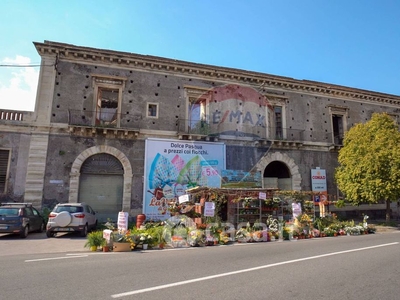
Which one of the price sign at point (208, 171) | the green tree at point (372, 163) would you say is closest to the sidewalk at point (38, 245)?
the price sign at point (208, 171)

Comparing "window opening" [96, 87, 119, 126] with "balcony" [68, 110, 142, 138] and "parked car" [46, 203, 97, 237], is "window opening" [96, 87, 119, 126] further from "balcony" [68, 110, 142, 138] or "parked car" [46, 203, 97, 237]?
"parked car" [46, 203, 97, 237]

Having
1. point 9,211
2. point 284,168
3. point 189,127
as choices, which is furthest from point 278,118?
point 9,211

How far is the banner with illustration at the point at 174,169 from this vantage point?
56.1 ft

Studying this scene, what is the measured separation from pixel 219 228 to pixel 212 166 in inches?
295

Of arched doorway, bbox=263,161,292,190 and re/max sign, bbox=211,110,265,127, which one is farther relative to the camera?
arched doorway, bbox=263,161,292,190

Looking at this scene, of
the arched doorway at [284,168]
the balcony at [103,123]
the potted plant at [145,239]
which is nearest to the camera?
the potted plant at [145,239]

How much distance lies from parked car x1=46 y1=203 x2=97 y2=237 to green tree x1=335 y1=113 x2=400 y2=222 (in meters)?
15.9

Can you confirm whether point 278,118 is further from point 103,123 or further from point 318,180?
point 103,123

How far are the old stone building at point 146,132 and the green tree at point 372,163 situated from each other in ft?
9.14

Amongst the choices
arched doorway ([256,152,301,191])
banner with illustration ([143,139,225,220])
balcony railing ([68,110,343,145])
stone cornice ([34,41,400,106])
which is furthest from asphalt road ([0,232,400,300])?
stone cornice ([34,41,400,106])

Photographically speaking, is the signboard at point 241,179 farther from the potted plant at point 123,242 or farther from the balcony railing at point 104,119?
the potted plant at point 123,242

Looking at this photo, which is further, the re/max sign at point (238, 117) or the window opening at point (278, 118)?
the window opening at point (278, 118)

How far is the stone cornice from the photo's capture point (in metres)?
17.1

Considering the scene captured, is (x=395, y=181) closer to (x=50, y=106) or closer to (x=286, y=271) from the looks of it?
(x=286, y=271)
